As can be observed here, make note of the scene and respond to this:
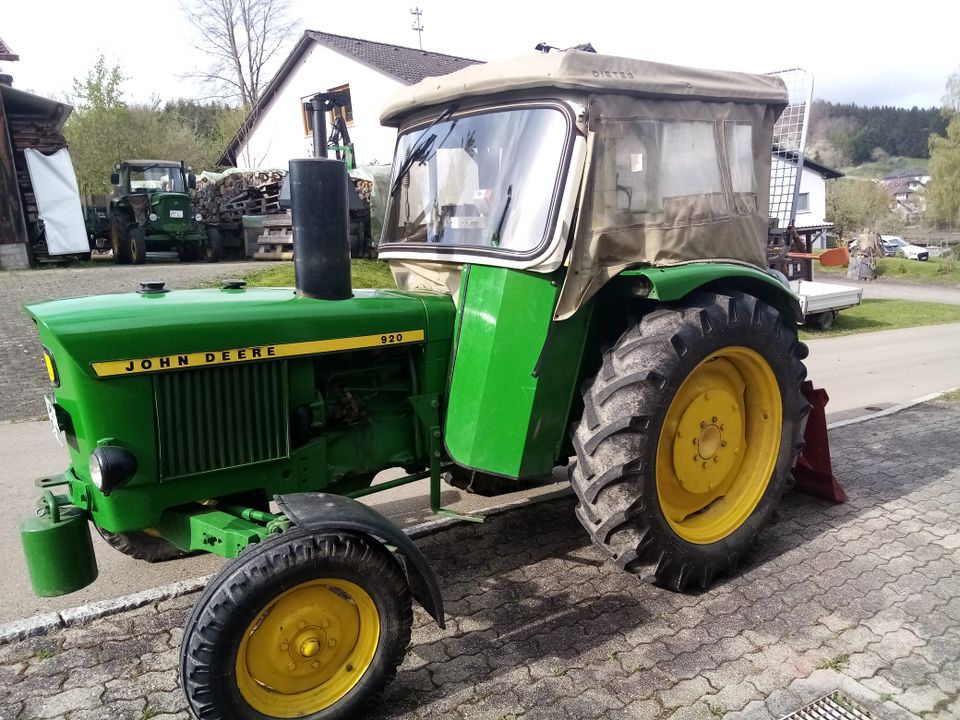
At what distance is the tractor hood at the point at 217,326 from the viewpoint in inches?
102

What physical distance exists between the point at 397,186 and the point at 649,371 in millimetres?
1739

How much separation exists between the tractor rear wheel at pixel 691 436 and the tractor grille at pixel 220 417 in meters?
1.29

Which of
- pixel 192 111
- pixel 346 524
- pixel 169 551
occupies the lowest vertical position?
pixel 169 551

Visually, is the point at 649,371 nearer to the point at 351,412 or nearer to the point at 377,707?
the point at 351,412

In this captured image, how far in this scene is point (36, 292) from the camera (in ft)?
36.3

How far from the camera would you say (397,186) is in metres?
3.90

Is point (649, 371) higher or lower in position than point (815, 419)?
higher

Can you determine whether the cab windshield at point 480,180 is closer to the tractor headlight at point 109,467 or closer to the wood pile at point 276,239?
the tractor headlight at point 109,467

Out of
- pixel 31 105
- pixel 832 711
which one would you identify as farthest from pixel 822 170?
pixel 832 711

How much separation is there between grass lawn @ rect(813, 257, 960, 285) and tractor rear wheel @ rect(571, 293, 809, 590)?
78.8 ft

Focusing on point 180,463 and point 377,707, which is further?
point 180,463

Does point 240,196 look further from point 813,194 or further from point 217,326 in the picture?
point 813,194

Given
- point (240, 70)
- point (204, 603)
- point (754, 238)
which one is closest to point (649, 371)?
point (754, 238)

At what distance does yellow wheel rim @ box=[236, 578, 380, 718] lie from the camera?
2393 mm
